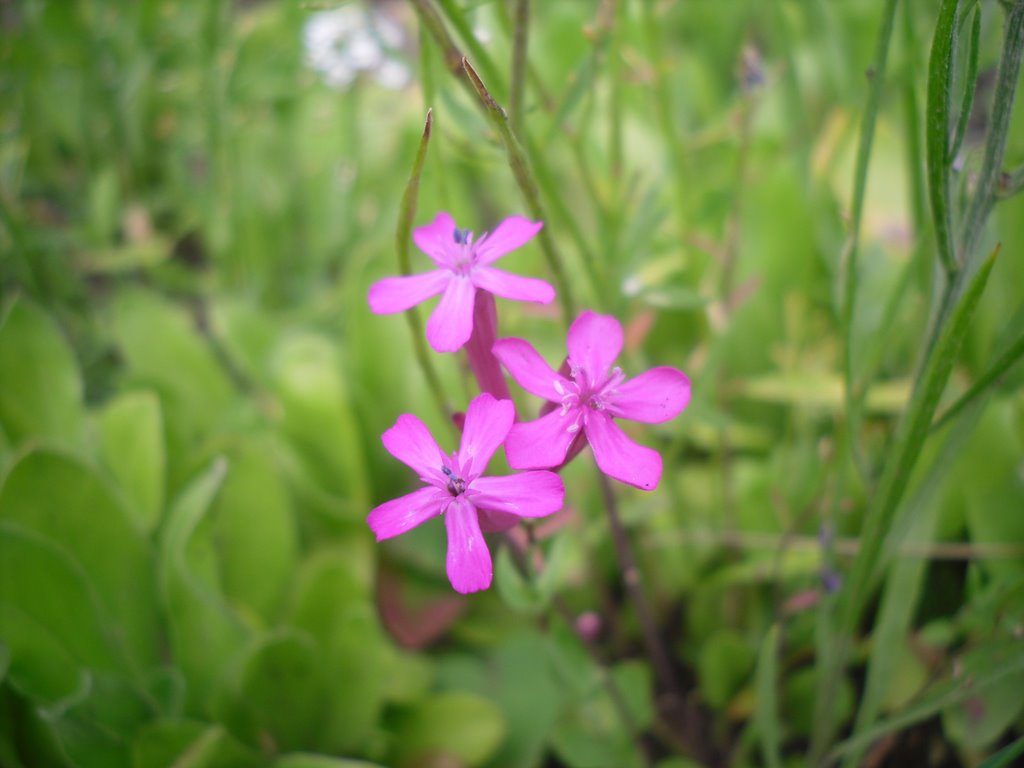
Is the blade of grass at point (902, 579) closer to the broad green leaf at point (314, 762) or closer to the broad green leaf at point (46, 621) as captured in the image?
the broad green leaf at point (314, 762)

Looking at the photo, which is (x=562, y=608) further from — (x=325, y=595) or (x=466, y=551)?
(x=325, y=595)

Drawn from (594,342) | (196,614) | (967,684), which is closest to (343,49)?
(196,614)

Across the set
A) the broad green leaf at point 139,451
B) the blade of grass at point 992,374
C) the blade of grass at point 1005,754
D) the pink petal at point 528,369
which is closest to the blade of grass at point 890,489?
the blade of grass at point 992,374

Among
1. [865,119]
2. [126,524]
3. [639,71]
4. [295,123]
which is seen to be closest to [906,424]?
[865,119]

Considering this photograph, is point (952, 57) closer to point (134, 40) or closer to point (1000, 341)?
point (1000, 341)

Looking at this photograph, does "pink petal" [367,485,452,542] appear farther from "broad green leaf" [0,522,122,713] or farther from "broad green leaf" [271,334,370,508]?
"broad green leaf" [271,334,370,508]
